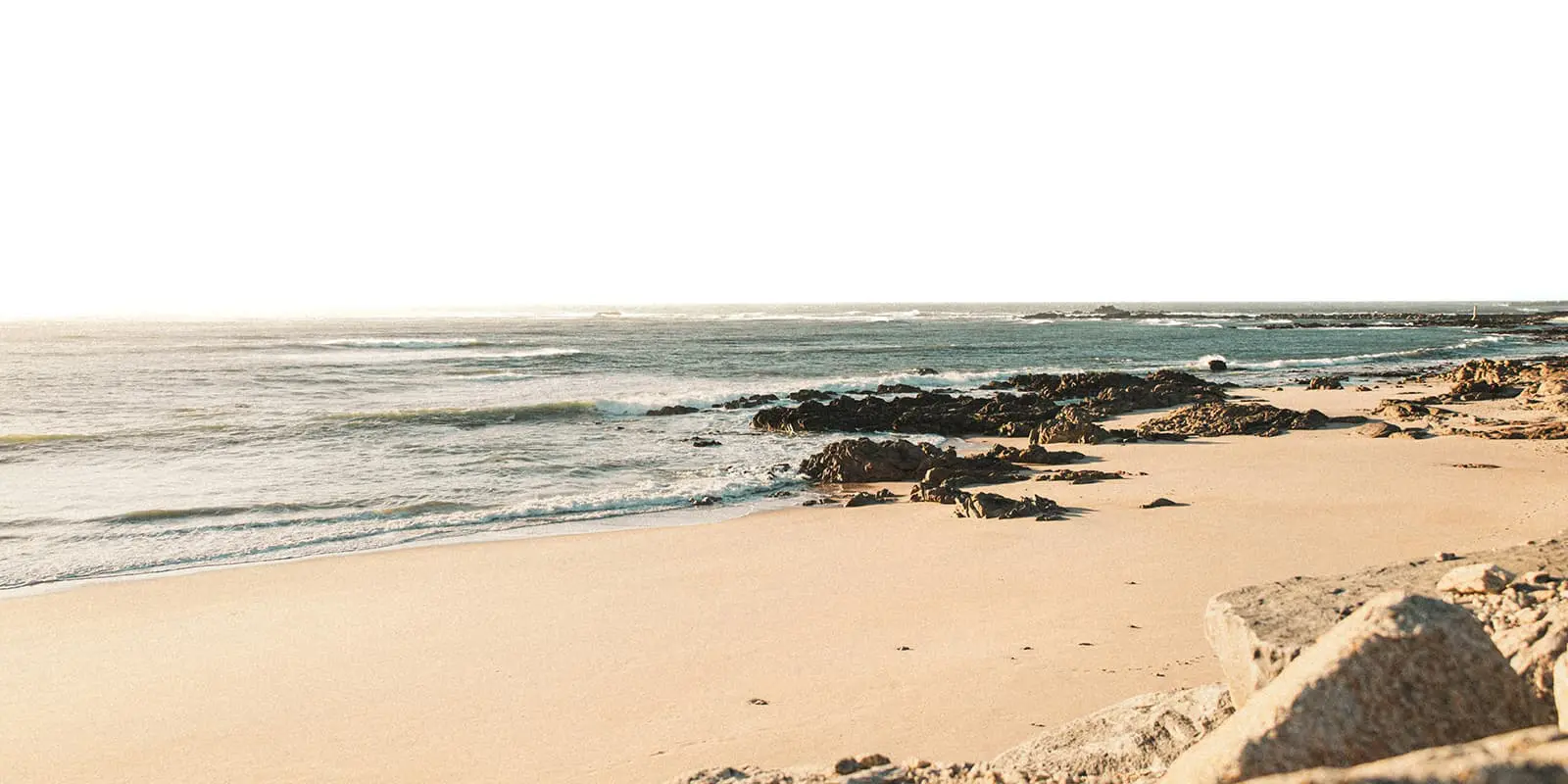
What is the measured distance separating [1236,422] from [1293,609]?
55.4 ft

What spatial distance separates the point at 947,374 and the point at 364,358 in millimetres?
31745

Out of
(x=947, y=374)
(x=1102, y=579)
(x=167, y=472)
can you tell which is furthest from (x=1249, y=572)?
(x=947, y=374)

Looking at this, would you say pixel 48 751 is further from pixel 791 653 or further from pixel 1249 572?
pixel 1249 572

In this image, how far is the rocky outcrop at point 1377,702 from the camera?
8.05ft

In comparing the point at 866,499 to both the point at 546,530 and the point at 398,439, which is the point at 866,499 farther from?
the point at 398,439

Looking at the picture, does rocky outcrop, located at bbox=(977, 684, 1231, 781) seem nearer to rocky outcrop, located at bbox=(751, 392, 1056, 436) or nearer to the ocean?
the ocean

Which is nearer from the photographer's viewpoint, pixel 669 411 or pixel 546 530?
pixel 546 530

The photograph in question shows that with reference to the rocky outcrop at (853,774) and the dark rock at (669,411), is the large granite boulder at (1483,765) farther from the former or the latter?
the dark rock at (669,411)

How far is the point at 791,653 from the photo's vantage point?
21.0 feet

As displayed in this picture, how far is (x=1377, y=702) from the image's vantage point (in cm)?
252

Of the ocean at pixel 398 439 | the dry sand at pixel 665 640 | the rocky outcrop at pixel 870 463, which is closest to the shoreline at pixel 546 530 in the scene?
the ocean at pixel 398 439

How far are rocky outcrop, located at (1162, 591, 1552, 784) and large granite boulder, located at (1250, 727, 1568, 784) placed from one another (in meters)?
0.63

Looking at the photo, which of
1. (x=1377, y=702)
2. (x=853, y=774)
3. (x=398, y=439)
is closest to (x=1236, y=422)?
(x=853, y=774)

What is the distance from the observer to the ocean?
39.2 feet
